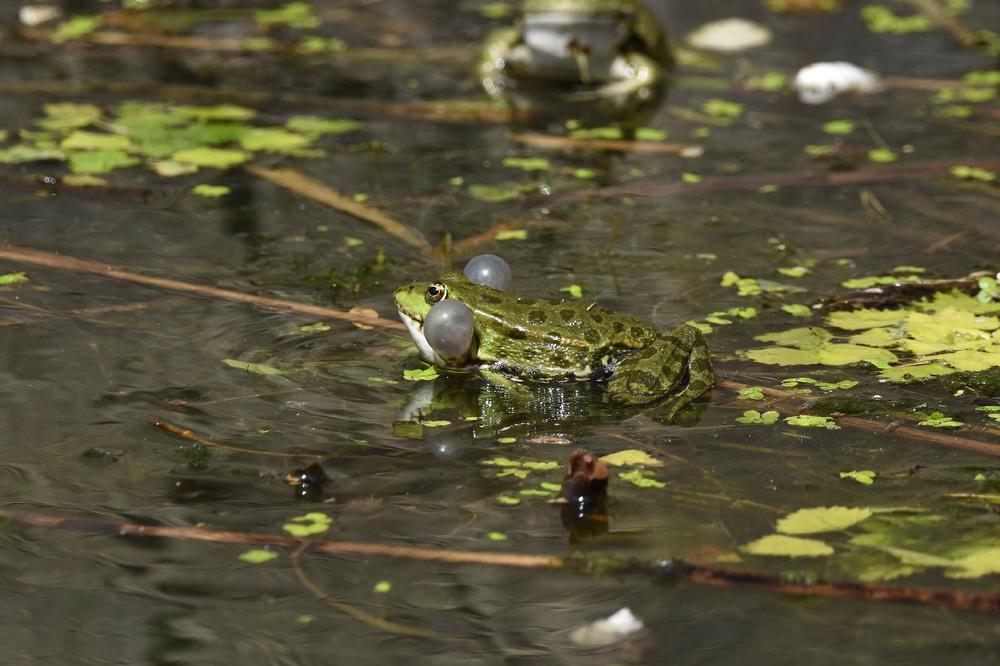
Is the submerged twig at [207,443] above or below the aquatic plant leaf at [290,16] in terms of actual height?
below

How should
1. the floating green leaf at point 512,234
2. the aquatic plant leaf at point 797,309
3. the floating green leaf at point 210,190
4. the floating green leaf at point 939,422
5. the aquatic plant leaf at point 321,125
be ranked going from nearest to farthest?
the floating green leaf at point 939,422
the aquatic plant leaf at point 797,309
the floating green leaf at point 512,234
the floating green leaf at point 210,190
the aquatic plant leaf at point 321,125

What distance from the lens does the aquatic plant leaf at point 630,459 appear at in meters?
3.73

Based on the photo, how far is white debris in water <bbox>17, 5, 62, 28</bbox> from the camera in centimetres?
965

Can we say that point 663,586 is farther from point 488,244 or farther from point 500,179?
point 500,179

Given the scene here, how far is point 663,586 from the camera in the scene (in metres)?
3.15

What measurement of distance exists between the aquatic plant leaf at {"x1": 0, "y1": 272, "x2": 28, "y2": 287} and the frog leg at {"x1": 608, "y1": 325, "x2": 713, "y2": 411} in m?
2.30

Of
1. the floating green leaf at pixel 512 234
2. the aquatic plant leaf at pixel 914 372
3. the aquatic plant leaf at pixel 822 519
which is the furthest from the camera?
the floating green leaf at pixel 512 234

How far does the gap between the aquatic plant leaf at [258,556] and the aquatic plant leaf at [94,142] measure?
3950mm

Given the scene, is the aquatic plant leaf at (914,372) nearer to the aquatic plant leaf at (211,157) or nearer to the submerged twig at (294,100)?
the aquatic plant leaf at (211,157)

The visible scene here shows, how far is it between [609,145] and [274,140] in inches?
68.5

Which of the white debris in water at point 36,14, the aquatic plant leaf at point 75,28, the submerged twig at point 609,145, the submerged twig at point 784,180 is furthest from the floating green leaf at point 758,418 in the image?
the white debris in water at point 36,14

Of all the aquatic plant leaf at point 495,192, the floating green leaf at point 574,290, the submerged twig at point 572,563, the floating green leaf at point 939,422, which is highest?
the aquatic plant leaf at point 495,192

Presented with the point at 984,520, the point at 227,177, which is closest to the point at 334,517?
the point at 984,520

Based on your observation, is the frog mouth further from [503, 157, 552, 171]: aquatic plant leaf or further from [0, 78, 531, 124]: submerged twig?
[0, 78, 531, 124]: submerged twig
